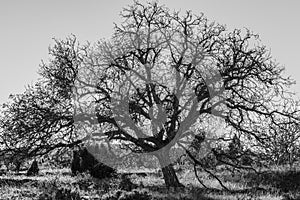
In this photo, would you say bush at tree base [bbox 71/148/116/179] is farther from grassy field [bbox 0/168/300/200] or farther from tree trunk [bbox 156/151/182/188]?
tree trunk [bbox 156/151/182/188]

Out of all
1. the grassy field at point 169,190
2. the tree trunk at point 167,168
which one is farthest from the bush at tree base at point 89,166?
the tree trunk at point 167,168

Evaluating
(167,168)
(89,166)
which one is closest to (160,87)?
(167,168)

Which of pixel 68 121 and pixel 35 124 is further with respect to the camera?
pixel 68 121

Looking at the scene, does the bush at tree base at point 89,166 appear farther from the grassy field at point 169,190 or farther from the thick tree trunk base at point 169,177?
the thick tree trunk base at point 169,177

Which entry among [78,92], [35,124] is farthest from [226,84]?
[35,124]

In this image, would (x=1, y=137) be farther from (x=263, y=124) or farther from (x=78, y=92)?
(x=263, y=124)

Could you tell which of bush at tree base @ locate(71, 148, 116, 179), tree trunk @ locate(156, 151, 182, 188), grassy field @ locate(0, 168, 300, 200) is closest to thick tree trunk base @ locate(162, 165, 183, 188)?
tree trunk @ locate(156, 151, 182, 188)

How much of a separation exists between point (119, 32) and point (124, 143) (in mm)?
5083

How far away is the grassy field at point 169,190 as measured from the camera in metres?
14.8

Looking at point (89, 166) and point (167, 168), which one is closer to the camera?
point (167, 168)

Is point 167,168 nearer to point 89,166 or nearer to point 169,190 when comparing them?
point 169,190

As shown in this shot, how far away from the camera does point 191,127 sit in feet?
61.1

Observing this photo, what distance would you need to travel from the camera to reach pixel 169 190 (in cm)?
1689

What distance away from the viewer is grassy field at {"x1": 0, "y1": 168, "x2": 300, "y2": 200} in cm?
1479
